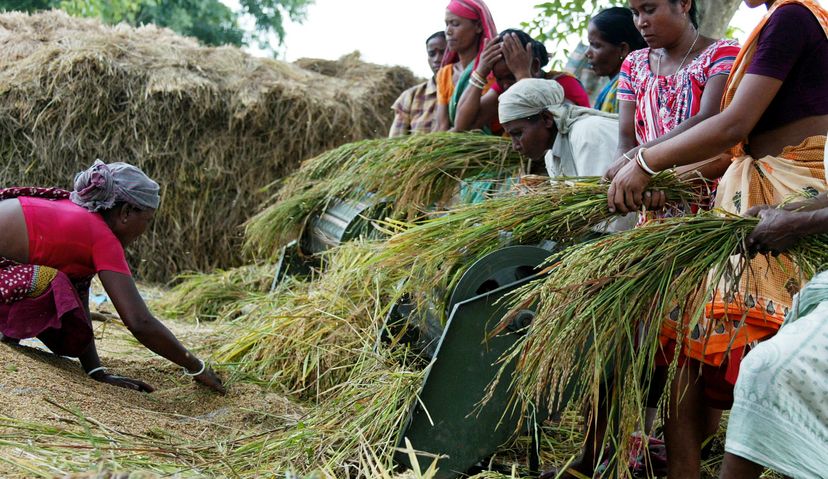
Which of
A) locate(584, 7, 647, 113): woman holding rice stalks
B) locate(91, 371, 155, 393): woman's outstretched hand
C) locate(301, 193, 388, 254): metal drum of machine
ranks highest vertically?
locate(584, 7, 647, 113): woman holding rice stalks

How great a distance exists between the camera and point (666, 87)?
3227mm

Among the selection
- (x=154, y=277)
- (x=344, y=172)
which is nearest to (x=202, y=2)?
(x=154, y=277)

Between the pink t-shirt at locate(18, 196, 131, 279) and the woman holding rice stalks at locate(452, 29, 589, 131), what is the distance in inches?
83.3

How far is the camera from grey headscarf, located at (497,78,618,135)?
374cm

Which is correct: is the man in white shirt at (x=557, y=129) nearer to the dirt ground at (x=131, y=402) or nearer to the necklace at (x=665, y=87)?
the necklace at (x=665, y=87)

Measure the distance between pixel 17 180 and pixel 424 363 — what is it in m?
5.51

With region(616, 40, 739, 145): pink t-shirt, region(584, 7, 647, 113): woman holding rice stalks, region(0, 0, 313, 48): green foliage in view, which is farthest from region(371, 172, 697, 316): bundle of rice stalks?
region(0, 0, 313, 48): green foliage

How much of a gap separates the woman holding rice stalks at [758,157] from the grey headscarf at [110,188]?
2.07 meters

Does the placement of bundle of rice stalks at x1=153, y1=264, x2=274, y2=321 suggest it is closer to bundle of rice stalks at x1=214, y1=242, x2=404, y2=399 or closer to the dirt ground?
bundle of rice stalks at x1=214, y1=242, x2=404, y2=399

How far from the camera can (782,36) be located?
2.57 m

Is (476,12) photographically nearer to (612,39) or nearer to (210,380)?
(612,39)

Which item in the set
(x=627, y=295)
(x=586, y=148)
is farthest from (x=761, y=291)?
(x=586, y=148)

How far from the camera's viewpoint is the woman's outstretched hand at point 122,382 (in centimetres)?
361

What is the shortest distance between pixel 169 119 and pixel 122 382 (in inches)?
181
